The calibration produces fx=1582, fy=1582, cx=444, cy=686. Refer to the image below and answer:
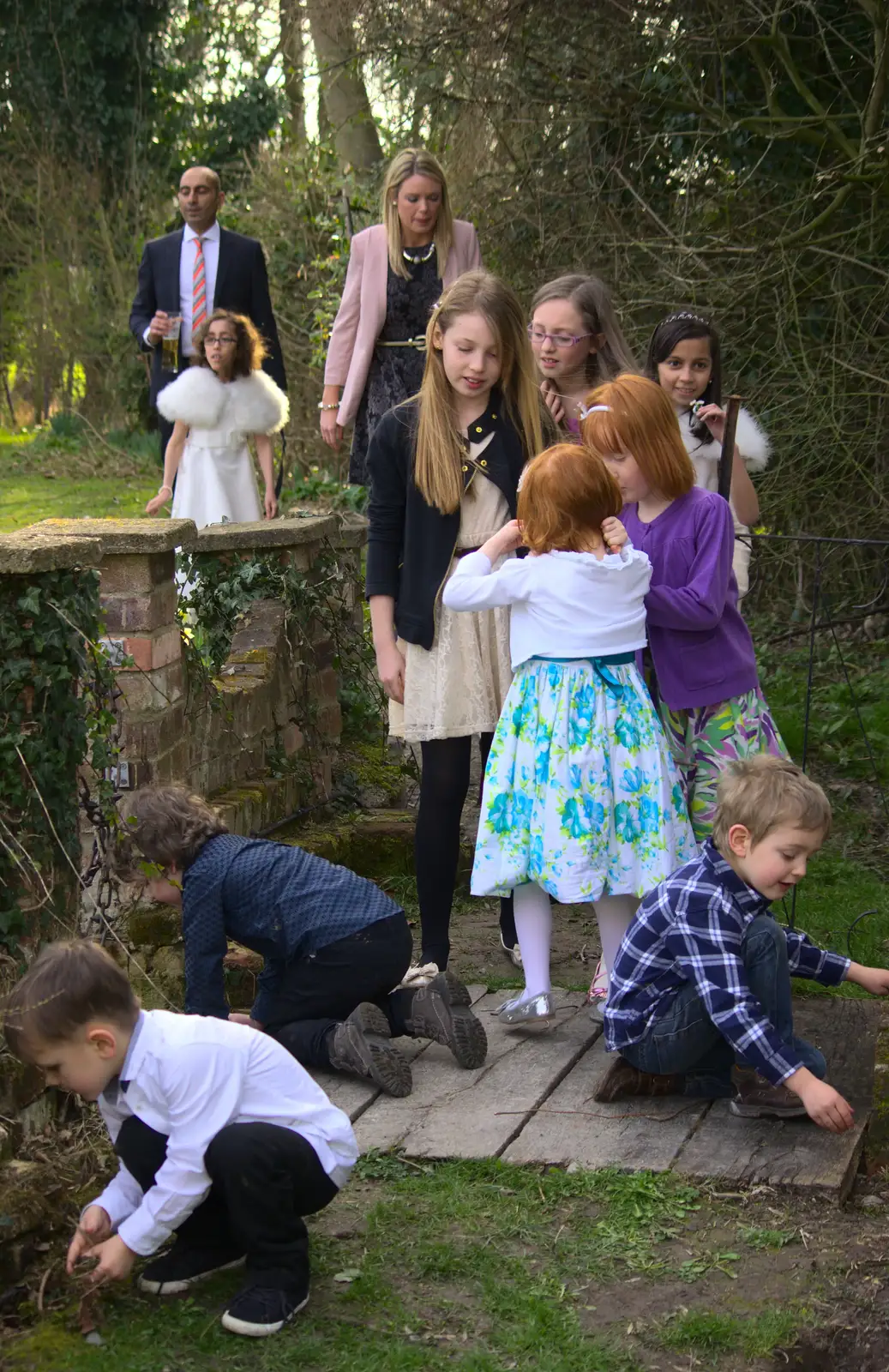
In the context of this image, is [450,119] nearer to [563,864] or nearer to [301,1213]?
[563,864]

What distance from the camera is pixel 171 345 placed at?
24.6 ft

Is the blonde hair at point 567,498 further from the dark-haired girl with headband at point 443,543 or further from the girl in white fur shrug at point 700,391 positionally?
the girl in white fur shrug at point 700,391

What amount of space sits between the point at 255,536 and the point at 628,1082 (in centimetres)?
255

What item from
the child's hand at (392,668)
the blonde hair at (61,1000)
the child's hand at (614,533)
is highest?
the child's hand at (614,533)

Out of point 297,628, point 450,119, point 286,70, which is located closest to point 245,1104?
point 297,628

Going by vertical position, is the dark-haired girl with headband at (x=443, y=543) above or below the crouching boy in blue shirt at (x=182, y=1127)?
above

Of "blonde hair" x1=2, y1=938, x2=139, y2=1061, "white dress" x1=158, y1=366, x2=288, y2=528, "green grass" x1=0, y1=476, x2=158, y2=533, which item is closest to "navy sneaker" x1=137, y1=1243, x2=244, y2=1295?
"blonde hair" x1=2, y1=938, x2=139, y2=1061

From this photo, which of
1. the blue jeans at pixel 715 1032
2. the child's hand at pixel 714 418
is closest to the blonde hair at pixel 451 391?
the child's hand at pixel 714 418

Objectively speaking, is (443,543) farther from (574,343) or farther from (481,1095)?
(481,1095)

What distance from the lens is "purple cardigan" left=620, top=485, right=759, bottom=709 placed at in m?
3.90

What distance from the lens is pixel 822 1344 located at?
2.67 m

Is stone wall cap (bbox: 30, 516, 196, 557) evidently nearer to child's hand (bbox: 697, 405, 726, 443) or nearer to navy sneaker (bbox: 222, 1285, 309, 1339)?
child's hand (bbox: 697, 405, 726, 443)

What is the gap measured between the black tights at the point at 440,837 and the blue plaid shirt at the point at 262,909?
455 millimetres

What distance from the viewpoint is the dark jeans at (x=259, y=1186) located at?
2.63 meters
